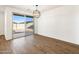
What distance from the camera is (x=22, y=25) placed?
117 inches

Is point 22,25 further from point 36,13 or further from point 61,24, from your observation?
point 61,24

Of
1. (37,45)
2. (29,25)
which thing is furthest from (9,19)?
(37,45)

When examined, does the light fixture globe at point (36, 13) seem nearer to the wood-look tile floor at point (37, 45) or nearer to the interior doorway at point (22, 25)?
the interior doorway at point (22, 25)

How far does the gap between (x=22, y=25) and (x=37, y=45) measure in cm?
82

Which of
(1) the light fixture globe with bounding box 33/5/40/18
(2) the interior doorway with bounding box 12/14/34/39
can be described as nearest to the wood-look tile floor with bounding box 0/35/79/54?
(2) the interior doorway with bounding box 12/14/34/39

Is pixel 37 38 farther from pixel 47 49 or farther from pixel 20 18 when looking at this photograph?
pixel 20 18

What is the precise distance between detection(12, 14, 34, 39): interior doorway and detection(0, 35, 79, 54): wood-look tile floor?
0.56 feet

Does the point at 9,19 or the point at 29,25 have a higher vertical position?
the point at 9,19

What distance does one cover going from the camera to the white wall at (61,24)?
3154 mm

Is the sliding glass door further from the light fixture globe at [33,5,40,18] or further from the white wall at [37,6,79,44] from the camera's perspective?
the white wall at [37,6,79,44]

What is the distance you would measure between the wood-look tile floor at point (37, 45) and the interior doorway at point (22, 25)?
170mm

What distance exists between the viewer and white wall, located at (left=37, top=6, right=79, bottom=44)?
315 cm

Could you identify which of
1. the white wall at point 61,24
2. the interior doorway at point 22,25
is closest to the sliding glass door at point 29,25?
the interior doorway at point 22,25
